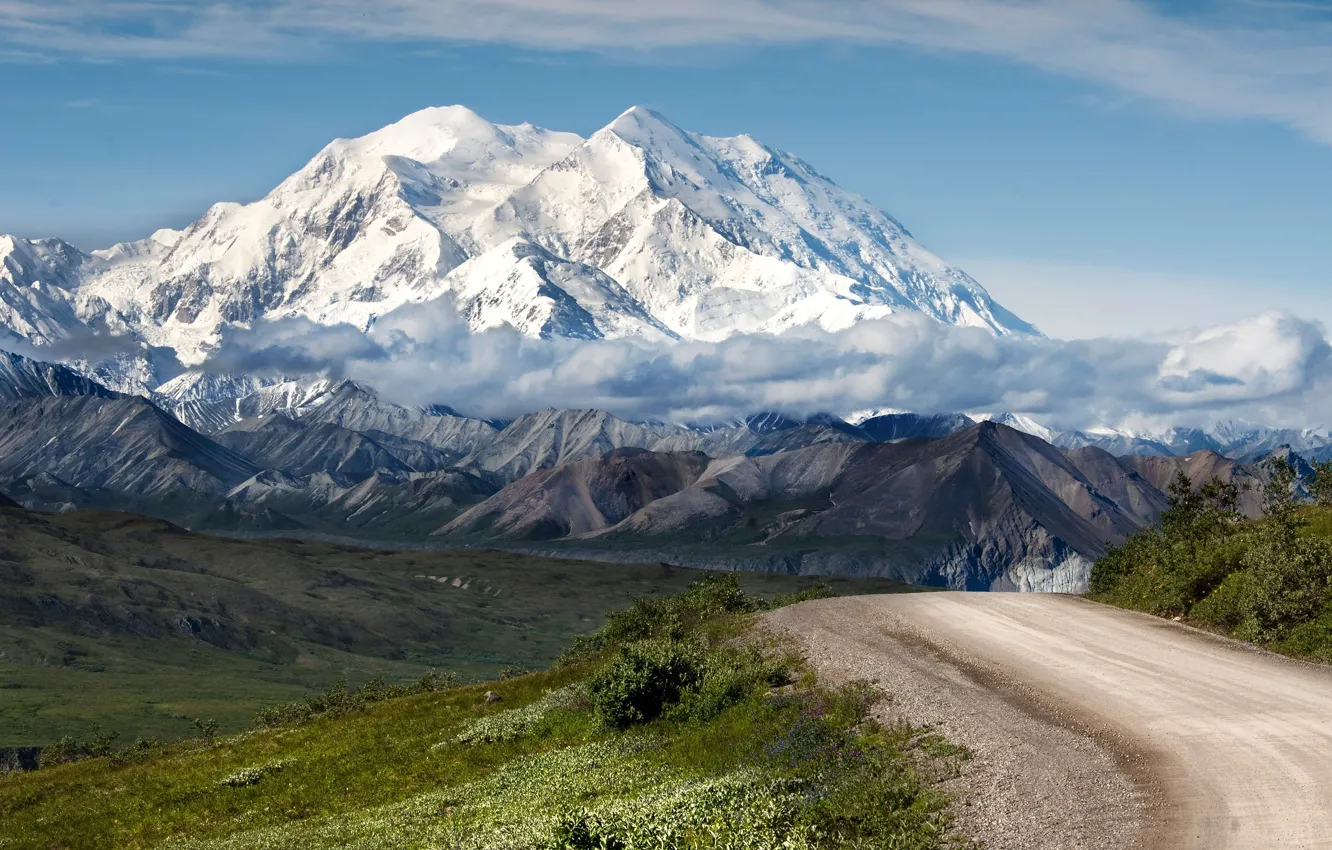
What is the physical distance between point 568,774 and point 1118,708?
1322cm

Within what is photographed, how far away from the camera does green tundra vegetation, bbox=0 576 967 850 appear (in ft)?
84.3

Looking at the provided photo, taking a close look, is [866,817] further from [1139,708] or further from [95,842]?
[95,842]

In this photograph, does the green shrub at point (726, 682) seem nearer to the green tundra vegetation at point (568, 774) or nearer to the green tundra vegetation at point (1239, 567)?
the green tundra vegetation at point (568, 774)

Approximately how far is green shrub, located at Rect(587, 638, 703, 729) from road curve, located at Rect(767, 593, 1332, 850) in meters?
4.48

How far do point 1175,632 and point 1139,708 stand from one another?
46.7 ft

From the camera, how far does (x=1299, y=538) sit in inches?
1870

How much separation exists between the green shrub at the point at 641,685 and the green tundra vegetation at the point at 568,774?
62 mm

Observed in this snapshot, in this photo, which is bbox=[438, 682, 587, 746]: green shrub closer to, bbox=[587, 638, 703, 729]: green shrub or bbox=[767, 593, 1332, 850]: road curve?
bbox=[587, 638, 703, 729]: green shrub

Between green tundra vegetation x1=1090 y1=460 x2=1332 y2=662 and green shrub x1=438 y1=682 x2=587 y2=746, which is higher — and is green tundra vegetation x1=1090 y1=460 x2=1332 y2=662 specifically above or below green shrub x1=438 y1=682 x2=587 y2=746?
above

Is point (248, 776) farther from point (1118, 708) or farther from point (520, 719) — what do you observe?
point (1118, 708)

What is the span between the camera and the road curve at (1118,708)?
23.9 m

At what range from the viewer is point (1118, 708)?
33.3 metres

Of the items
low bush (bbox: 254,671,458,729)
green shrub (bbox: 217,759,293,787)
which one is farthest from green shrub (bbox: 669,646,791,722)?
low bush (bbox: 254,671,458,729)

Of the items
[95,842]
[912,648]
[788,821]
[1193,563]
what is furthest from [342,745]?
[1193,563]
